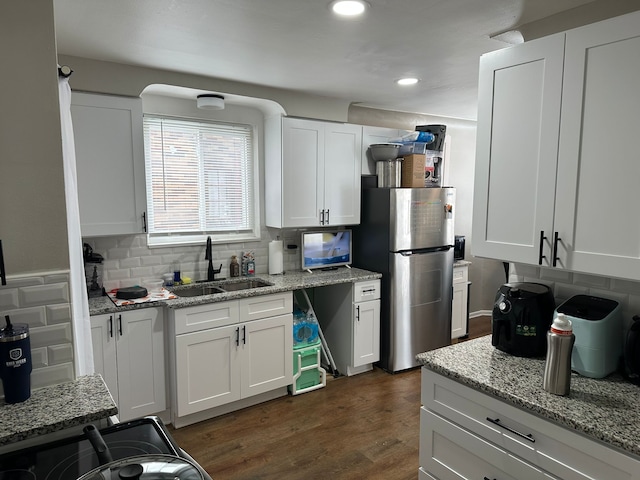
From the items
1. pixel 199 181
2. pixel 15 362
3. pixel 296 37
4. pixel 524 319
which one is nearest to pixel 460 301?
pixel 524 319

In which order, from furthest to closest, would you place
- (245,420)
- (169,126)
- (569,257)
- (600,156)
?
(169,126), (245,420), (569,257), (600,156)

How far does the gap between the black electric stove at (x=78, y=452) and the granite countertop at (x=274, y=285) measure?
58.9 inches

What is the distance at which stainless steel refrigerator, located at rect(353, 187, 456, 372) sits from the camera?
3.82 metres

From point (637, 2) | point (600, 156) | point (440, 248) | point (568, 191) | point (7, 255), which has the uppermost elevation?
point (637, 2)

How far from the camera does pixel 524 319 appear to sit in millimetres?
A: 1931

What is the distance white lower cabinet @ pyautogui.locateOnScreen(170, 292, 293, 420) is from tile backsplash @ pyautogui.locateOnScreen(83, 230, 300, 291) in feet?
2.10

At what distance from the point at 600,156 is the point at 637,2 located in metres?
0.67

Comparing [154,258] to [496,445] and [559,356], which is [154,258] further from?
[559,356]

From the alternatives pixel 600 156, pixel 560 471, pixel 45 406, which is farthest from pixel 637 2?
pixel 45 406

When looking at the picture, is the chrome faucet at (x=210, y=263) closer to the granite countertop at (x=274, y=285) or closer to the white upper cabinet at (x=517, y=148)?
the granite countertop at (x=274, y=285)

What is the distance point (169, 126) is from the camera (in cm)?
347

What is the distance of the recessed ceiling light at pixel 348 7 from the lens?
74.2 inches

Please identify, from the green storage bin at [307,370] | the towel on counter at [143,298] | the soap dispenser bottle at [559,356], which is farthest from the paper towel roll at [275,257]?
the soap dispenser bottle at [559,356]

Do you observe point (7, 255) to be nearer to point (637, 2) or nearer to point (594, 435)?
point (594, 435)
